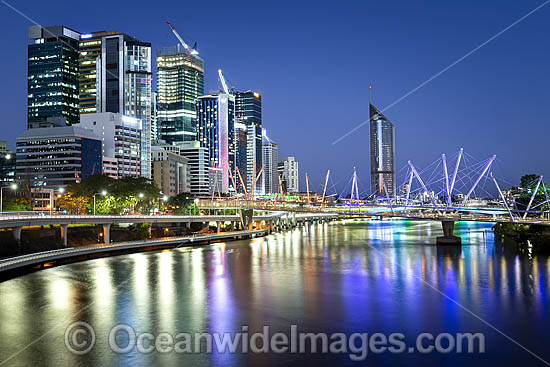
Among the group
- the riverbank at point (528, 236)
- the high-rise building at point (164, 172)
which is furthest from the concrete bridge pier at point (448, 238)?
the high-rise building at point (164, 172)

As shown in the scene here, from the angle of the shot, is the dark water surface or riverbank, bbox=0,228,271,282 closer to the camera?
the dark water surface

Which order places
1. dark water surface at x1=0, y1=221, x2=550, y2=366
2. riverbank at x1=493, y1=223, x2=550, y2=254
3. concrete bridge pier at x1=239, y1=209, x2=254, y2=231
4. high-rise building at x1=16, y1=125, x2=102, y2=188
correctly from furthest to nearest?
high-rise building at x1=16, y1=125, x2=102, y2=188 → concrete bridge pier at x1=239, y1=209, x2=254, y2=231 → riverbank at x1=493, y1=223, x2=550, y2=254 → dark water surface at x1=0, y1=221, x2=550, y2=366

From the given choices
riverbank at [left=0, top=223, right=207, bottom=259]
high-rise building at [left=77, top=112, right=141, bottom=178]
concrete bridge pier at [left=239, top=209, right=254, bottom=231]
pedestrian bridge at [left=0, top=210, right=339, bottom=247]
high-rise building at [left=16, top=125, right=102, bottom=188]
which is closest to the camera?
pedestrian bridge at [left=0, top=210, right=339, bottom=247]

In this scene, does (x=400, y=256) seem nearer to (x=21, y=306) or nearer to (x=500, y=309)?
(x=500, y=309)

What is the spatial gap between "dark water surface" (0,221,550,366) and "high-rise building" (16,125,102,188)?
90.9 metres

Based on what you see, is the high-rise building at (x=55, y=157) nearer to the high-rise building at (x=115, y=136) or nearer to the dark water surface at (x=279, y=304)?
the high-rise building at (x=115, y=136)

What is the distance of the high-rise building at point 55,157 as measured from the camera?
143 m

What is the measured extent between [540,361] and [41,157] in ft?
478

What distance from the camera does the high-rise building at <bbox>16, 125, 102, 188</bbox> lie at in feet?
468

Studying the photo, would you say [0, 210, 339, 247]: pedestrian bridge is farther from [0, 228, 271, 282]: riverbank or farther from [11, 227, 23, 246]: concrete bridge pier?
[0, 228, 271, 282]: riverbank

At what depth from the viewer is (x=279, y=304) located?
35594 mm

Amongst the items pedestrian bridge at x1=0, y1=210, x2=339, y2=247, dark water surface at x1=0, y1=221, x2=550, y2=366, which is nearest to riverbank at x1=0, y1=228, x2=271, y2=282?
dark water surface at x1=0, y1=221, x2=550, y2=366

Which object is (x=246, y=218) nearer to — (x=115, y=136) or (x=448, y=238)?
(x=448, y=238)

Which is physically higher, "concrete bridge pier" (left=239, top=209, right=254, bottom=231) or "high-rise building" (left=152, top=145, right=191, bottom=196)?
"high-rise building" (left=152, top=145, right=191, bottom=196)
